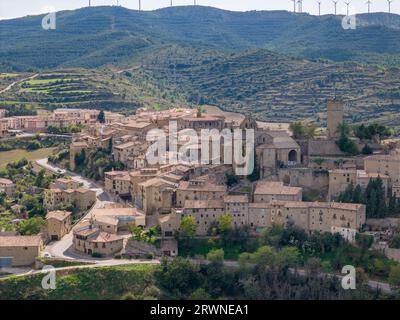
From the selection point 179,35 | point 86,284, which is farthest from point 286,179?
point 179,35

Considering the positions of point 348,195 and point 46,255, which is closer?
point 46,255

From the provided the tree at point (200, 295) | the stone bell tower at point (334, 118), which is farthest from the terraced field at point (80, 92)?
the tree at point (200, 295)

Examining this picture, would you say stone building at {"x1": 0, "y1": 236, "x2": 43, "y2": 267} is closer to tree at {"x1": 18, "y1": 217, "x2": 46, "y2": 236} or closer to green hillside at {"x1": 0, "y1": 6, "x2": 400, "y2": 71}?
tree at {"x1": 18, "y1": 217, "x2": 46, "y2": 236}

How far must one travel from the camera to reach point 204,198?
3391cm

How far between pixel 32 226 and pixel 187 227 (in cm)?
664

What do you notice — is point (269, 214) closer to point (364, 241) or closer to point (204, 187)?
point (204, 187)

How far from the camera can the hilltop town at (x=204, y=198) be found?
3191cm

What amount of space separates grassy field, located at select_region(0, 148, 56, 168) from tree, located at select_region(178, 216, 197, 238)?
56.5ft

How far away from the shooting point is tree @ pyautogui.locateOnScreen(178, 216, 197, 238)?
3191cm

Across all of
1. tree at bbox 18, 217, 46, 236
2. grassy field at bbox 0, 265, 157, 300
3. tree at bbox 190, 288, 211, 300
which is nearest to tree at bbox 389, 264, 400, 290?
tree at bbox 190, 288, 211, 300

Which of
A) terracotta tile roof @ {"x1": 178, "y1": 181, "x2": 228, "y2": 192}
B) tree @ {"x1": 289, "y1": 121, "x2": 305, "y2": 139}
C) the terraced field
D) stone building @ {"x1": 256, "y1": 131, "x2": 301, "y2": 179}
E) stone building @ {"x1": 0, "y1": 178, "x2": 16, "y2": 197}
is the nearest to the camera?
terracotta tile roof @ {"x1": 178, "y1": 181, "x2": 228, "y2": 192}

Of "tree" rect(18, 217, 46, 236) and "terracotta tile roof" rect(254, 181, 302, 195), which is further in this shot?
"tree" rect(18, 217, 46, 236)

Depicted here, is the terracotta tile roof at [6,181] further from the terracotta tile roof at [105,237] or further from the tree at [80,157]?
the terracotta tile roof at [105,237]

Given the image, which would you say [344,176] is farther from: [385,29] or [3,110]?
[385,29]
